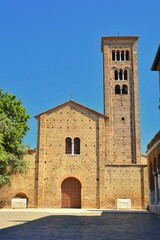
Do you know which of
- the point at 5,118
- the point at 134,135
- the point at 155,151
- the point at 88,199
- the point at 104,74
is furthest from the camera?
the point at 104,74

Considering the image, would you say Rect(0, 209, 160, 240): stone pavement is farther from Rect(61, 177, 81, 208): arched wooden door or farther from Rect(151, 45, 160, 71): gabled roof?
Rect(61, 177, 81, 208): arched wooden door

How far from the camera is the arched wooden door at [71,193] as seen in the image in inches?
1207

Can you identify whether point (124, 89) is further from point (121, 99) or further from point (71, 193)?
point (71, 193)

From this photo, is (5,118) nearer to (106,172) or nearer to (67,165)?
(67,165)

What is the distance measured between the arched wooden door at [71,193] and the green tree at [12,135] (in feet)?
15.0

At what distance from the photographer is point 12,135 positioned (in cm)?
2731

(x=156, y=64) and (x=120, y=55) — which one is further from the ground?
(x=120, y=55)

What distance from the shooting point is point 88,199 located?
30297 millimetres

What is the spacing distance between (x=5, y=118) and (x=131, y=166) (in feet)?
40.1

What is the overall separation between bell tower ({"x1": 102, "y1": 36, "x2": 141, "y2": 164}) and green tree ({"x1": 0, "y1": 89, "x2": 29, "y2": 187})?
996 centimetres

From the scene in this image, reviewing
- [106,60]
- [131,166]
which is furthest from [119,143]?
[106,60]

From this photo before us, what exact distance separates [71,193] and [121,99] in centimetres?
1231

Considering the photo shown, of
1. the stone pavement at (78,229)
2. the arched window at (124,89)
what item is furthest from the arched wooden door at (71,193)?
the stone pavement at (78,229)

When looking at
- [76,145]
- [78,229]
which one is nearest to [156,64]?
[78,229]
